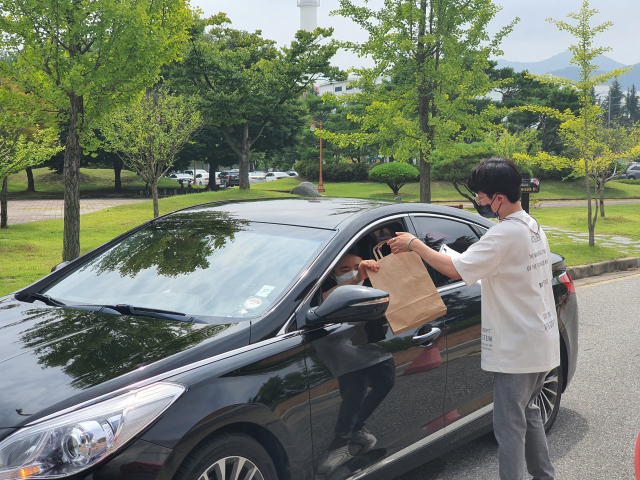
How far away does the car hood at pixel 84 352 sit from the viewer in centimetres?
217

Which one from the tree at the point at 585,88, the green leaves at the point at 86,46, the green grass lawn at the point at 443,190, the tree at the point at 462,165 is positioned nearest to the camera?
the green leaves at the point at 86,46

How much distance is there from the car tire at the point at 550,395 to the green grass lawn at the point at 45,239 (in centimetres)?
730

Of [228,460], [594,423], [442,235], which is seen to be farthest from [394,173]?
[228,460]

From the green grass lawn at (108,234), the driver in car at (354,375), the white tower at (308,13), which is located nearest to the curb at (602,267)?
the green grass lawn at (108,234)

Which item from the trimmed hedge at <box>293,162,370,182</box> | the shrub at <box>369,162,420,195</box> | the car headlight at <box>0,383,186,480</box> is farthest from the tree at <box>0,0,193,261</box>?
the trimmed hedge at <box>293,162,370,182</box>

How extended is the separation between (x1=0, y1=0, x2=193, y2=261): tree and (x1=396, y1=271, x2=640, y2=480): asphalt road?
753cm

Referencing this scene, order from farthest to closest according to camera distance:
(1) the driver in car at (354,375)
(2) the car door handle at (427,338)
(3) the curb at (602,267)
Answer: (3) the curb at (602,267) < (2) the car door handle at (427,338) < (1) the driver in car at (354,375)

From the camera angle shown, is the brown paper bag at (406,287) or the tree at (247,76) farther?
the tree at (247,76)

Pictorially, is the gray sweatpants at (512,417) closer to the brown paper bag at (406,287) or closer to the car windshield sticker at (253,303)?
the brown paper bag at (406,287)

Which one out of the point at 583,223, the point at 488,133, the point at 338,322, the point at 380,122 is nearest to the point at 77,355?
the point at 338,322

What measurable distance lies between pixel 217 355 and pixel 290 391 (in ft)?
1.14

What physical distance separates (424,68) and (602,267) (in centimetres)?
696

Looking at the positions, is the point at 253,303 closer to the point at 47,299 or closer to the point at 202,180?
the point at 47,299

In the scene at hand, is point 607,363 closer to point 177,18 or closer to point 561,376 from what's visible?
point 561,376
